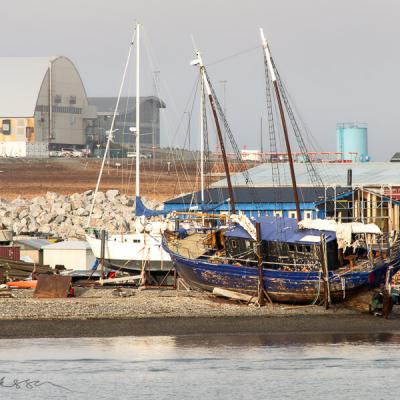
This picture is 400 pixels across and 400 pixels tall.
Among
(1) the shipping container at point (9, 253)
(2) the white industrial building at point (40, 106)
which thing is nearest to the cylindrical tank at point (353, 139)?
(2) the white industrial building at point (40, 106)

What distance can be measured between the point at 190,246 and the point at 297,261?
23.4 ft

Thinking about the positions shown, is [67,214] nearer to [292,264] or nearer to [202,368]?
[292,264]

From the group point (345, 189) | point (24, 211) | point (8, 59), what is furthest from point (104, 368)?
point (8, 59)

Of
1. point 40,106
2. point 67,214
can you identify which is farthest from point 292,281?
point 40,106

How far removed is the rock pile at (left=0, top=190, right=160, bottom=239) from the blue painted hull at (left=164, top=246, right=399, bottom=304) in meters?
24.8

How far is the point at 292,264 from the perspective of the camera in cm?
5006

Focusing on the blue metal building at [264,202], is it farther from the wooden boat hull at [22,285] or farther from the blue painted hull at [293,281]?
the blue painted hull at [293,281]

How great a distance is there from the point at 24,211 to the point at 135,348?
4509cm

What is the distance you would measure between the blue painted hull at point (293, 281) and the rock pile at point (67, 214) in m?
24.8

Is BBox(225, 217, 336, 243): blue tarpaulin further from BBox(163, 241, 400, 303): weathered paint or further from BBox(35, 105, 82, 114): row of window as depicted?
BBox(35, 105, 82, 114): row of window

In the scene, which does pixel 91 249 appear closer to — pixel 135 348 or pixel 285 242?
pixel 285 242

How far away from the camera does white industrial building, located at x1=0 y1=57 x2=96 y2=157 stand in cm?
12269

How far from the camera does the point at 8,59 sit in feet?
435

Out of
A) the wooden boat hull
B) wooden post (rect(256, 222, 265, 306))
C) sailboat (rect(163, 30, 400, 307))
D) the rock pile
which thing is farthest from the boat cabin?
the rock pile
